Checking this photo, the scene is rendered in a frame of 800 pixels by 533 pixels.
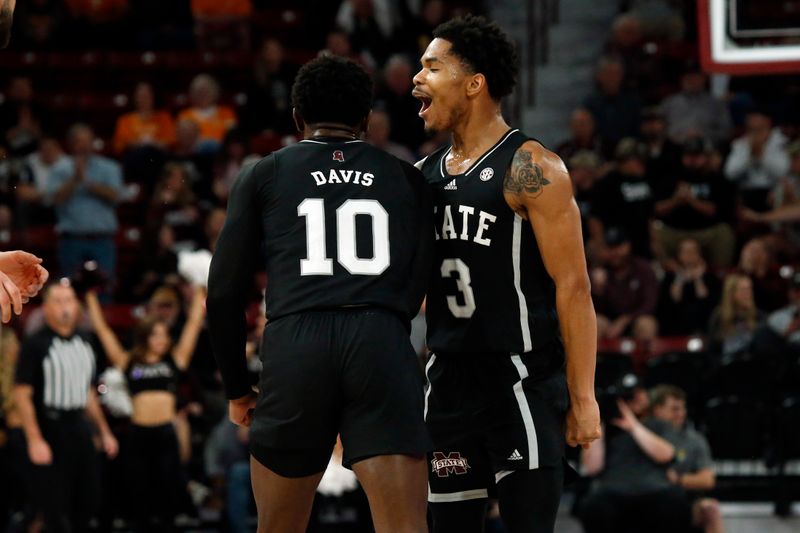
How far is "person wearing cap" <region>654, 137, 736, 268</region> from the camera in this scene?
13211mm

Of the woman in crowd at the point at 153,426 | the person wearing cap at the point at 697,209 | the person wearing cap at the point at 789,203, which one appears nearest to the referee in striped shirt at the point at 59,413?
the woman in crowd at the point at 153,426

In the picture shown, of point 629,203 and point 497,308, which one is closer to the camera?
point 497,308

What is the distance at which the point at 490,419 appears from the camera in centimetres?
503

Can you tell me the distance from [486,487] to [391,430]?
2.51ft

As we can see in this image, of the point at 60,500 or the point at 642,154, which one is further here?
the point at 642,154

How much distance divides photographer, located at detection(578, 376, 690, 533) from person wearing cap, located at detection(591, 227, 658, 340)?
211 centimetres

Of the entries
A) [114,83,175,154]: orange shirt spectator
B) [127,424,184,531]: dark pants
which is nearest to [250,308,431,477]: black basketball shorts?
[127,424,184,531]: dark pants

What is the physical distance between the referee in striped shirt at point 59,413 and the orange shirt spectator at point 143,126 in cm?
429

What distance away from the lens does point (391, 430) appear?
178 inches

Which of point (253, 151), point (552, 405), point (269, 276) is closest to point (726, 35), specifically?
point (552, 405)

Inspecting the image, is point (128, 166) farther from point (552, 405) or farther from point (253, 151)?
point (552, 405)

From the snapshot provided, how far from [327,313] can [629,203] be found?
9091 mm

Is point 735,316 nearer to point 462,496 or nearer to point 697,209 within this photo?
point 697,209

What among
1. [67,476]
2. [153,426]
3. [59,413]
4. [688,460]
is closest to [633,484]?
[688,460]
